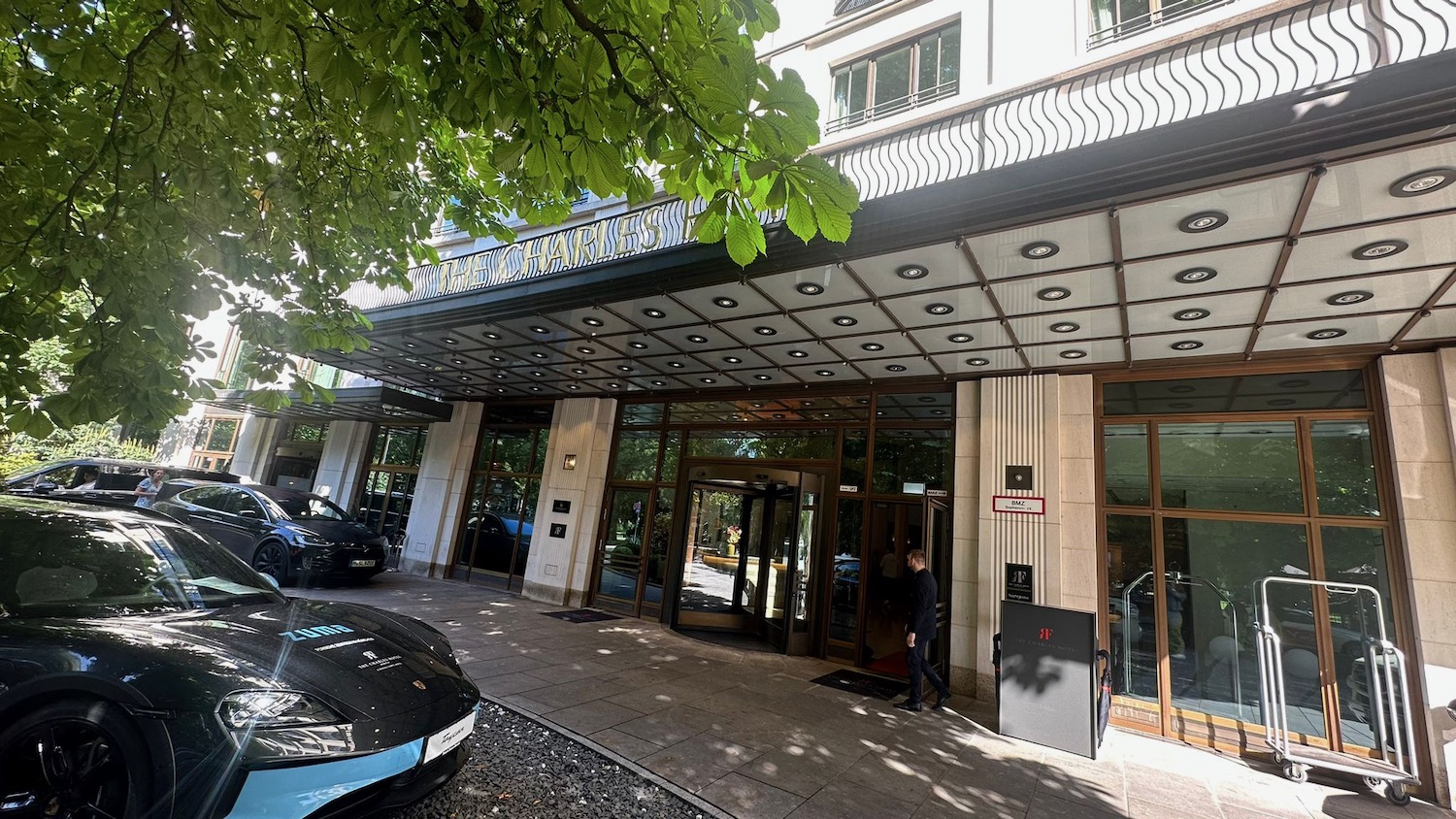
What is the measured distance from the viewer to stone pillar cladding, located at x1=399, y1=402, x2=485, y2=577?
13617 mm

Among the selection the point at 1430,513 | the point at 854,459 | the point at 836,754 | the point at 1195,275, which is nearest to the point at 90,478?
the point at 854,459

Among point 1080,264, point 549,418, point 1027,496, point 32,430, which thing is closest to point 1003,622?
point 1027,496

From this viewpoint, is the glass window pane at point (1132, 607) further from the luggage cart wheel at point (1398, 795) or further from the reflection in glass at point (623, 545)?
the reflection in glass at point (623, 545)

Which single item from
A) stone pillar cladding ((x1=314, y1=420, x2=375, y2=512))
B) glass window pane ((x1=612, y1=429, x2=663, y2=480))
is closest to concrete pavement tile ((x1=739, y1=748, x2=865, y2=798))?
glass window pane ((x1=612, y1=429, x2=663, y2=480))

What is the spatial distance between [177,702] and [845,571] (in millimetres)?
7765

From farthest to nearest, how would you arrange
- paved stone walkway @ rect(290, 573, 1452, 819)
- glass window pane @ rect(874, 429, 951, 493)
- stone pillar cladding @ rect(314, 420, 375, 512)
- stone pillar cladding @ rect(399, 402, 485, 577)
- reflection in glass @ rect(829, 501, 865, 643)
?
1. stone pillar cladding @ rect(314, 420, 375, 512)
2. stone pillar cladding @ rect(399, 402, 485, 577)
3. reflection in glass @ rect(829, 501, 865, 643)
4. glass window pane @ rect(874, 429, 951, 493)
5. paved stone walkway @ rect(290, 573, 1452, 819)

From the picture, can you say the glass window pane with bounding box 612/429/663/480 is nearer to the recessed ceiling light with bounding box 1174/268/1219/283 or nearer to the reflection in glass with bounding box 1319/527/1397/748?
the recessed ceiling light with bounding box 1174/268/1219/283

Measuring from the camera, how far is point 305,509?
1046cm

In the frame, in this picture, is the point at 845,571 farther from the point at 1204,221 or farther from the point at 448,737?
the point at 448,737

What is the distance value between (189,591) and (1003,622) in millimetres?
6767

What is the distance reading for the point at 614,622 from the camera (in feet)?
32.2

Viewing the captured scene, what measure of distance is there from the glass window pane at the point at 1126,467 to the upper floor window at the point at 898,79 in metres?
5.51

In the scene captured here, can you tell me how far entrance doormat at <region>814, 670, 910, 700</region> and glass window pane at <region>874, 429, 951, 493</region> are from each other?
8.55 feet

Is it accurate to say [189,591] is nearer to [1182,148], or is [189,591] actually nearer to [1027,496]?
[1182,148]
